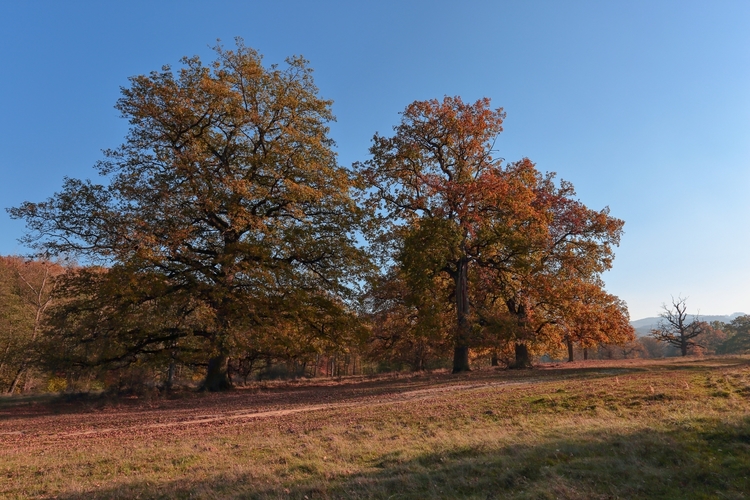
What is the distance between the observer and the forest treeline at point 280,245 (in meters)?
18.6

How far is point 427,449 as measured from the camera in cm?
768

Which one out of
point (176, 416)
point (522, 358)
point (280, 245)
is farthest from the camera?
point (522, 358)

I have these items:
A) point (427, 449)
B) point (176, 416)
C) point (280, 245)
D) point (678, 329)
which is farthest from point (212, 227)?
point (678, 329)

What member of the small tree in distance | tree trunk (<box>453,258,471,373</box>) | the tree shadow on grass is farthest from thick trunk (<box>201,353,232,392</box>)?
the small tree in distance

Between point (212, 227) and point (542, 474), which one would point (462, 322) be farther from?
point (542, 474)

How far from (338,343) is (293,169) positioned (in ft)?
28.6

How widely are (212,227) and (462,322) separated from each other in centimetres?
1387

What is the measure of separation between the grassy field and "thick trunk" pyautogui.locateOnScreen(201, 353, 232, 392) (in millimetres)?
7963

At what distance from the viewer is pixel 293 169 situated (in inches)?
862

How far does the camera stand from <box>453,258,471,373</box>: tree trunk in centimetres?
2458

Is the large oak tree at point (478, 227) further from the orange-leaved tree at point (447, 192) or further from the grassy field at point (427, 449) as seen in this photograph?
the grassy field at point (427, 449)

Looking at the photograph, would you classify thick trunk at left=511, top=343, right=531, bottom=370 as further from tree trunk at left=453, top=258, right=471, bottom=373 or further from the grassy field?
the grassy field

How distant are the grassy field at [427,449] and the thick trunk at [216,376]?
7963mm

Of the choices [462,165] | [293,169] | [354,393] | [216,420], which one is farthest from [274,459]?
[462,165]
